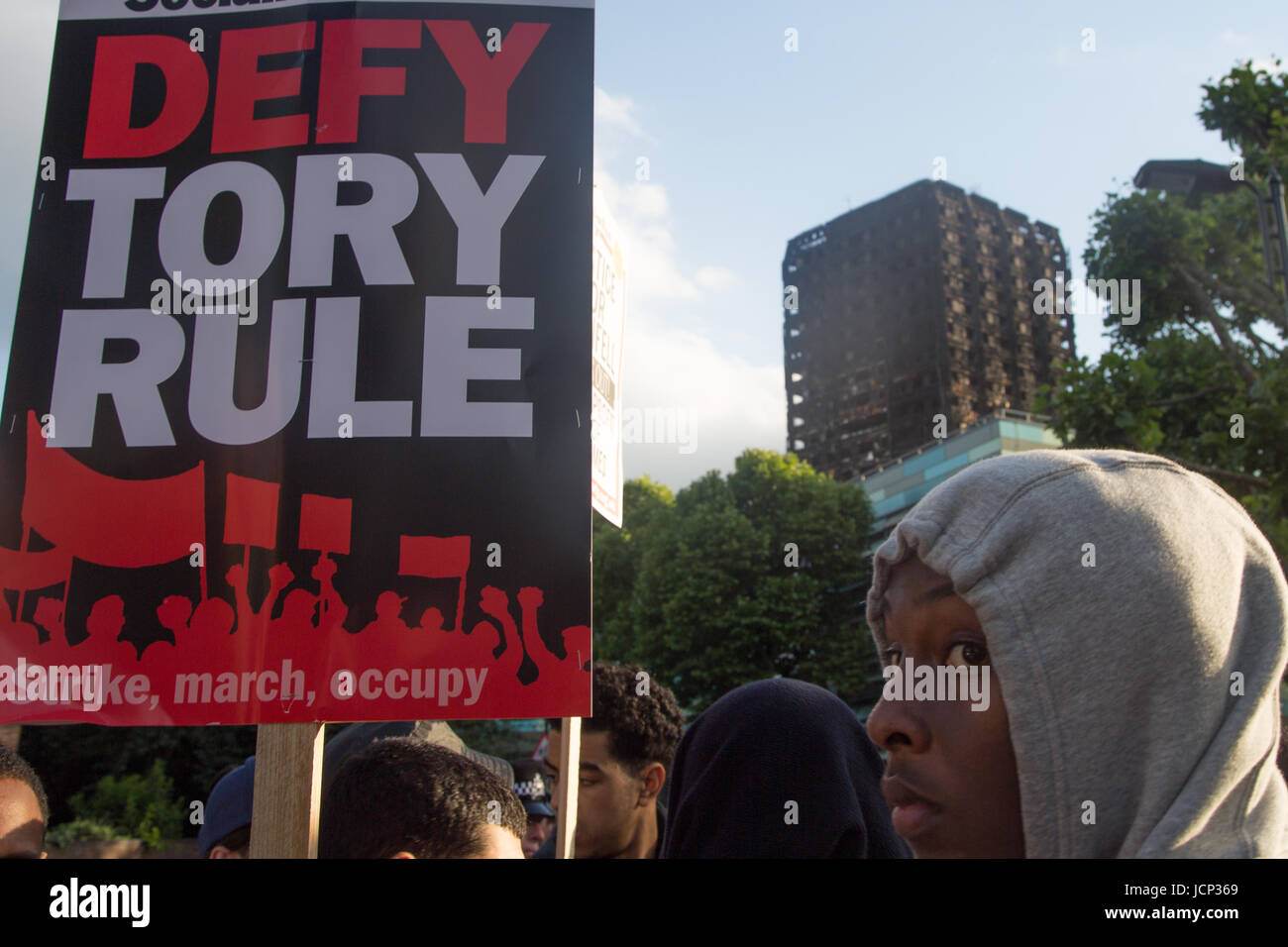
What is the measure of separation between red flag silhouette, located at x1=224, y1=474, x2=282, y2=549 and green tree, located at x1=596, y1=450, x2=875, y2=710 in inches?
865

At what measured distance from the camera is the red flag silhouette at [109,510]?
261cm

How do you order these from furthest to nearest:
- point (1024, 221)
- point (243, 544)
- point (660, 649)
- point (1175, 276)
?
point (1024, 221)
point (660, 649)
point (1175, 276)
point (243, 544)

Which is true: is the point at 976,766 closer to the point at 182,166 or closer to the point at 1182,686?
the point at 1182,686

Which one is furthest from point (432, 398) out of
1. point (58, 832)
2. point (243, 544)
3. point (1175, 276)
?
point (58, 832)

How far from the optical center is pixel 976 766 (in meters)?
1.14

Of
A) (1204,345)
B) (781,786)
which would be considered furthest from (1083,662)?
(1204,345)

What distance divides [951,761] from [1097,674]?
0.18 meters

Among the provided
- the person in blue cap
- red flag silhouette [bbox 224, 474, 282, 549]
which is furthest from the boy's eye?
the person in blue cap

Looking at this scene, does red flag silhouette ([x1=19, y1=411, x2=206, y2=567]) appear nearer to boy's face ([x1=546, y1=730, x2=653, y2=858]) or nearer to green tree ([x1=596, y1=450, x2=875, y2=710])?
boy's face ([x1=546, y1=730, x2=653, y2=858])

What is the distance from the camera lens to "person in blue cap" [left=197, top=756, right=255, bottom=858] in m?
Result: 3.95

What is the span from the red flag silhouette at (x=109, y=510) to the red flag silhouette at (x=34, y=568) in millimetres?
20

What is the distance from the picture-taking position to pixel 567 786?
9.35 ft

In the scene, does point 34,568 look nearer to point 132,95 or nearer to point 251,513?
point 251,513
